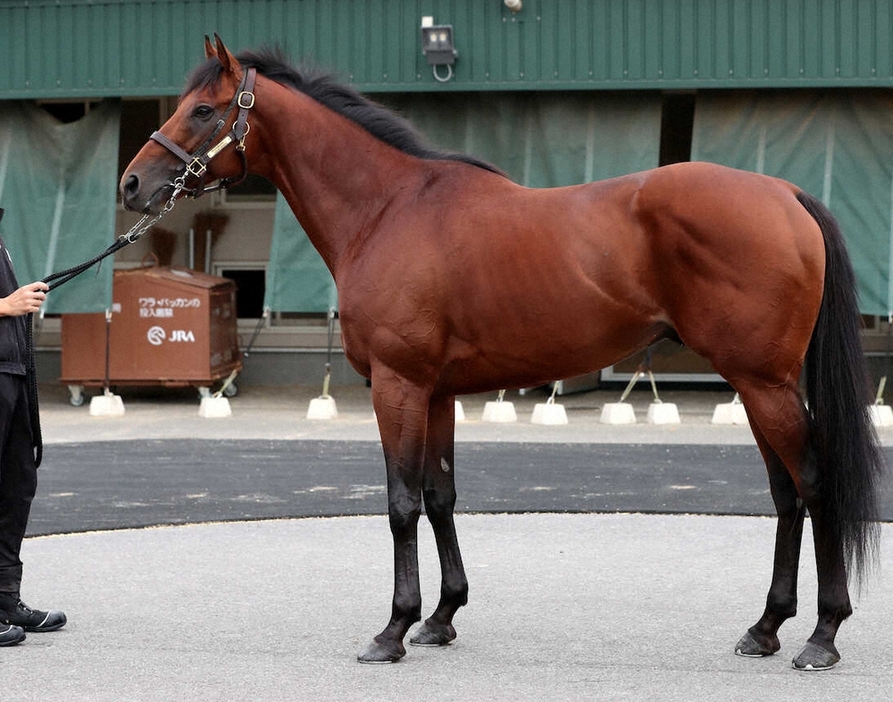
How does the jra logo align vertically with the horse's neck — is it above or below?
below

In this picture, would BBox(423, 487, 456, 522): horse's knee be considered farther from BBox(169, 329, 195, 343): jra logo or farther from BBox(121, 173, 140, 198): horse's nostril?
BBox(169, 329, 195, 343): jra logo

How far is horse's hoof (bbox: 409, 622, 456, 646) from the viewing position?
515 centimetres

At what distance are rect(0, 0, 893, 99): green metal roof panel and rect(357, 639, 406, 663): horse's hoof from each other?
9702 mm

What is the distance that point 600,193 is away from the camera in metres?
4.89

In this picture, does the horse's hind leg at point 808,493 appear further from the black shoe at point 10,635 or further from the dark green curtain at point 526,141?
the dark green curtain at point 526,141

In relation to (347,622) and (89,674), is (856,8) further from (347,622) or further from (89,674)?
(89,674)

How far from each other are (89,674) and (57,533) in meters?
3.04

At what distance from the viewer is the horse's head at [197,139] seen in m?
5.11

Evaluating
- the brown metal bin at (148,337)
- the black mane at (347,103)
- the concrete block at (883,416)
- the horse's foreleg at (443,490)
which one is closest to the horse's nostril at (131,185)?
the black mane at (347,103)

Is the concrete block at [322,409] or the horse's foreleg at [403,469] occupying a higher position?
the horse's foreleg at [403,469]

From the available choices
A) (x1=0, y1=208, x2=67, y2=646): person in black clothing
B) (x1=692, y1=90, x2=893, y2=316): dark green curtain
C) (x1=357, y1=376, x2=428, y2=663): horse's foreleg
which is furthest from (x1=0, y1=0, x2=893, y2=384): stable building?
(x1=357, y1=376, x2=428, y2=663): horse's foreleg

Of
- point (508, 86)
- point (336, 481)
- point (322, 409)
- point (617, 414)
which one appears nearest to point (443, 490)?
point (336, 481)

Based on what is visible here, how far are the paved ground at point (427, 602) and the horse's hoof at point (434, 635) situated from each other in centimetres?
10

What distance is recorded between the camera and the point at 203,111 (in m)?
5.14
